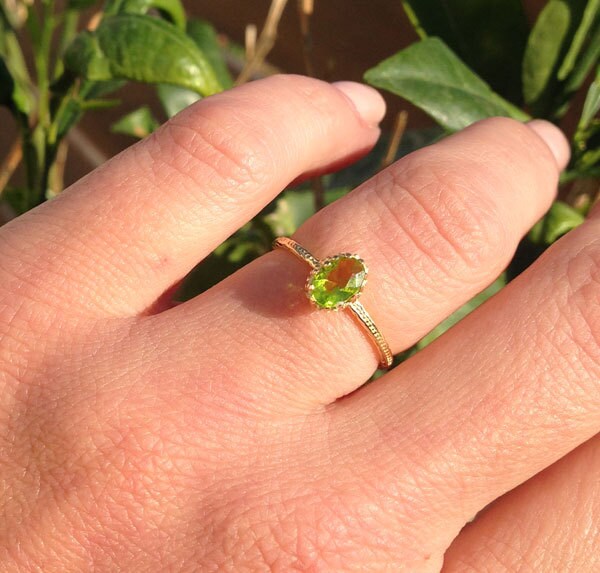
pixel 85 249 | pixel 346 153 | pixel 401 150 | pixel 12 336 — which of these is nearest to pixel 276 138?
pixel 346 153

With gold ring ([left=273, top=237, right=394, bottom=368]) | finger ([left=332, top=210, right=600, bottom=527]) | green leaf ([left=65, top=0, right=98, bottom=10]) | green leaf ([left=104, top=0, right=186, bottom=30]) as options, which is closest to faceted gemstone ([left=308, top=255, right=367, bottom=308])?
gold ring ([left=273, top=237, right=394, bottom=368])

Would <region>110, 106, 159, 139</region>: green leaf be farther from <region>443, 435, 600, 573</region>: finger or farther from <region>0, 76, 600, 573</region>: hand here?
<region>443, 435, 600, 573</region>: finger

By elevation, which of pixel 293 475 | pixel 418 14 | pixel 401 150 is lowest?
pixel 401 150

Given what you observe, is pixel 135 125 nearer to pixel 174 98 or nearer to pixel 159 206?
pixel 174 98

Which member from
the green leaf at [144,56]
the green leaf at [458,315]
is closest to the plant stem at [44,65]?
the green leaf at [144,56]

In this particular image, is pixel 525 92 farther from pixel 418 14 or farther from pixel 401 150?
pixel 401 150

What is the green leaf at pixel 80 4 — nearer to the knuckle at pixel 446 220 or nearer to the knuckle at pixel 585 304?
the knuckle at pixel 446 220

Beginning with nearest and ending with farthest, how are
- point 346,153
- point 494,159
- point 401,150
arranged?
1. point 494,159
2. point 346,153
3. point 401,150
